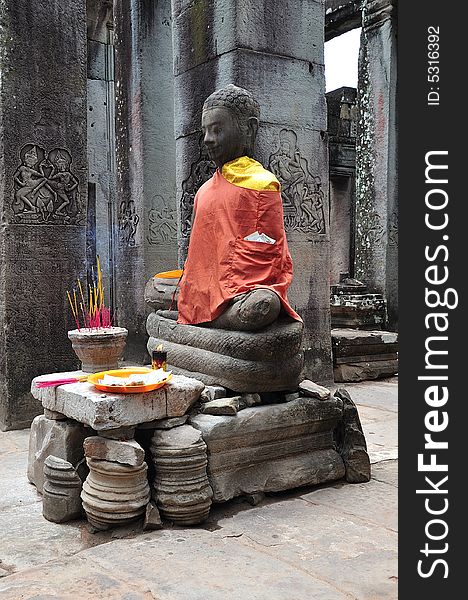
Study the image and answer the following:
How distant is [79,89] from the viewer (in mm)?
5500

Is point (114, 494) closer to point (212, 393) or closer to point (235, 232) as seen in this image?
point (212, 393)

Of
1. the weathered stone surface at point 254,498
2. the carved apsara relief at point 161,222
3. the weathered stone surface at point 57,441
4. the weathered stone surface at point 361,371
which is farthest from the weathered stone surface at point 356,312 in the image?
the weathered stone surface at point 57,441

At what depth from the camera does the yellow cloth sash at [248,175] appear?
367cm

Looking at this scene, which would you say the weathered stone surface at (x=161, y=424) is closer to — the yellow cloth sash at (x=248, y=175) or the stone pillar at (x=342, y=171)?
the yellow cloth sash at (x=248, y=175)

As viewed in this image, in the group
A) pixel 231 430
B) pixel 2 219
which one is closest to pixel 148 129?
pixel 2 219

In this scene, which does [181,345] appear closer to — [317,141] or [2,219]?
[2,219]

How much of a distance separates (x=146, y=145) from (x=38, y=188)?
→ 264 cm

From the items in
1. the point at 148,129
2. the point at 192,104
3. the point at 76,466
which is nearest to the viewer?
the point at 76,466

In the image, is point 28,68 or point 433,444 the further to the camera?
point 28,68

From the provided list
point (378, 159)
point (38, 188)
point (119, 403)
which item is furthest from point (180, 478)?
point (378, 159)

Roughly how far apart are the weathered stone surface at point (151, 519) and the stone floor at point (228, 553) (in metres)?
0.04

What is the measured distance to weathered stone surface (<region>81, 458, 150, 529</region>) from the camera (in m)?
2.95

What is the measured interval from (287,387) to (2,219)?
2817 millimetres

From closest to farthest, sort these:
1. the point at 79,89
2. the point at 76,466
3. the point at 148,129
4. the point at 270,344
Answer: the point at 76,466 → the point at 270,344 → the point at 79,89 → the point at 148,129
